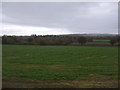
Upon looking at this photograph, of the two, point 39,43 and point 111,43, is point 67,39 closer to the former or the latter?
point 39,43

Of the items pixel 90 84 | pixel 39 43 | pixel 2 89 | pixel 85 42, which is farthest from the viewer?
pixel 85 42

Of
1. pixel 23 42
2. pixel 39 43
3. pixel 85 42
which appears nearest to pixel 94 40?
pixel 85 42

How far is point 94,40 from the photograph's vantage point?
203ft

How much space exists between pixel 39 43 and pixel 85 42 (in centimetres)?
1484

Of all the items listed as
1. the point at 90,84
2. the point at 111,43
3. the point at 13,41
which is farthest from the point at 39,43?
the point at 90,84

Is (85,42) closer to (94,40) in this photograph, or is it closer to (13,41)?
(94,40)

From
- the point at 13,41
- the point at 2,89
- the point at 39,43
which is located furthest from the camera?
the point at 39,43

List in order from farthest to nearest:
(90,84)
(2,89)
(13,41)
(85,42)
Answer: (85,42)
(13,41)
(90,84)
(2,89)

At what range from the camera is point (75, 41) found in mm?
65688

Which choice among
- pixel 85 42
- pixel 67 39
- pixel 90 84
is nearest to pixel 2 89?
pixel 90 84

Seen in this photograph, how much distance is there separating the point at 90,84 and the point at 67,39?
51.0m

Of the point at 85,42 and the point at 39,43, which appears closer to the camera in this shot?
the point at 39,43

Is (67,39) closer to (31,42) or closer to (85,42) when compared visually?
(85,42)

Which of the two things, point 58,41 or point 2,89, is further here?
point 58,41
